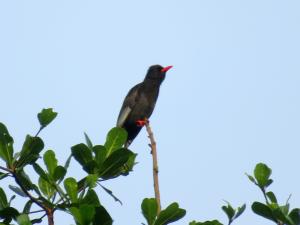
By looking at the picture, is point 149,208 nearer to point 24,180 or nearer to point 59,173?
point 59,173

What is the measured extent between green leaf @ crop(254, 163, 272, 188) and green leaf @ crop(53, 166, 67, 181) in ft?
2.62

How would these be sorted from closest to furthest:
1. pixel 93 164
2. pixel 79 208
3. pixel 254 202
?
1. pixel 79 208
2. pixel 254 202
3. pixel 93 164

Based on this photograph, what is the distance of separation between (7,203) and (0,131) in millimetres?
320

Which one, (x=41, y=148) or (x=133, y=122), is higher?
(x=133, y=122)

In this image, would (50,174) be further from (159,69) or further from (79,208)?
(159,69)

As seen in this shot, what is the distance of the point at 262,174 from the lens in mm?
2666

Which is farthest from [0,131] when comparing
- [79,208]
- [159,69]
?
[159,69]

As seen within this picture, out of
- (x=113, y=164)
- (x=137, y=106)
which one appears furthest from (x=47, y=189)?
(x=137, y=106)

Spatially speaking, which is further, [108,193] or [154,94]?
[154,94]

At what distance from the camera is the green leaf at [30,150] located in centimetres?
284

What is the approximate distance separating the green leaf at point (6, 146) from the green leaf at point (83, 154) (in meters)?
0.27

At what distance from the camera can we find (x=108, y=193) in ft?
9.82

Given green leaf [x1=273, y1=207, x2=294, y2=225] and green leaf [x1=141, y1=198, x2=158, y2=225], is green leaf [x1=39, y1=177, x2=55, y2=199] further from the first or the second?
green leaf [x1=273, y1=207, x2=294, y2=225]

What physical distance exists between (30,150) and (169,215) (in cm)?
69
